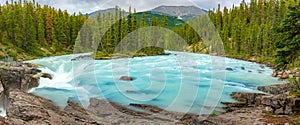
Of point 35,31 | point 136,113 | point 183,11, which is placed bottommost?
point 136,113

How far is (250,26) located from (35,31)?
52.2 meters

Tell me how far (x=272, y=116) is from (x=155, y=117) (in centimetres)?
538

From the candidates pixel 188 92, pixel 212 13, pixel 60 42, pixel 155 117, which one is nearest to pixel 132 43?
pixel 60 42

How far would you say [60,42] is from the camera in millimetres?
Answer: 59375

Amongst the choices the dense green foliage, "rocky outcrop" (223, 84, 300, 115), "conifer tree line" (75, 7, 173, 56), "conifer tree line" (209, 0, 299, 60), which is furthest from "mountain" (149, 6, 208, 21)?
"conifer tree line" (209, 0, 299, 60)

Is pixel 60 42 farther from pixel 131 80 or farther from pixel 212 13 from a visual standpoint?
pixel 212 13

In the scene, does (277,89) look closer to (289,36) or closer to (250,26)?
(289,36)

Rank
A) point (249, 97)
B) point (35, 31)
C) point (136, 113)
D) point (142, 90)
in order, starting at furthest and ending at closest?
point (35, 31) < point (142, 90) < point (249, 97) < point (136, 113)

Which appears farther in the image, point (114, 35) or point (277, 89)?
point (114, 35)

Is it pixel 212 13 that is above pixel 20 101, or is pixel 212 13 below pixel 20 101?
above

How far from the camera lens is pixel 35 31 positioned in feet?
179

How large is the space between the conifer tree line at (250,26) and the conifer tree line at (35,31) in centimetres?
4088

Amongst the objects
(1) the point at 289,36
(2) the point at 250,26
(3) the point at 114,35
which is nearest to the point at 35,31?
(3) the point at 114,35

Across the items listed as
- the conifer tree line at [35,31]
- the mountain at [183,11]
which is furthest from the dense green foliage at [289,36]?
the conifer tree line at [35,31]
